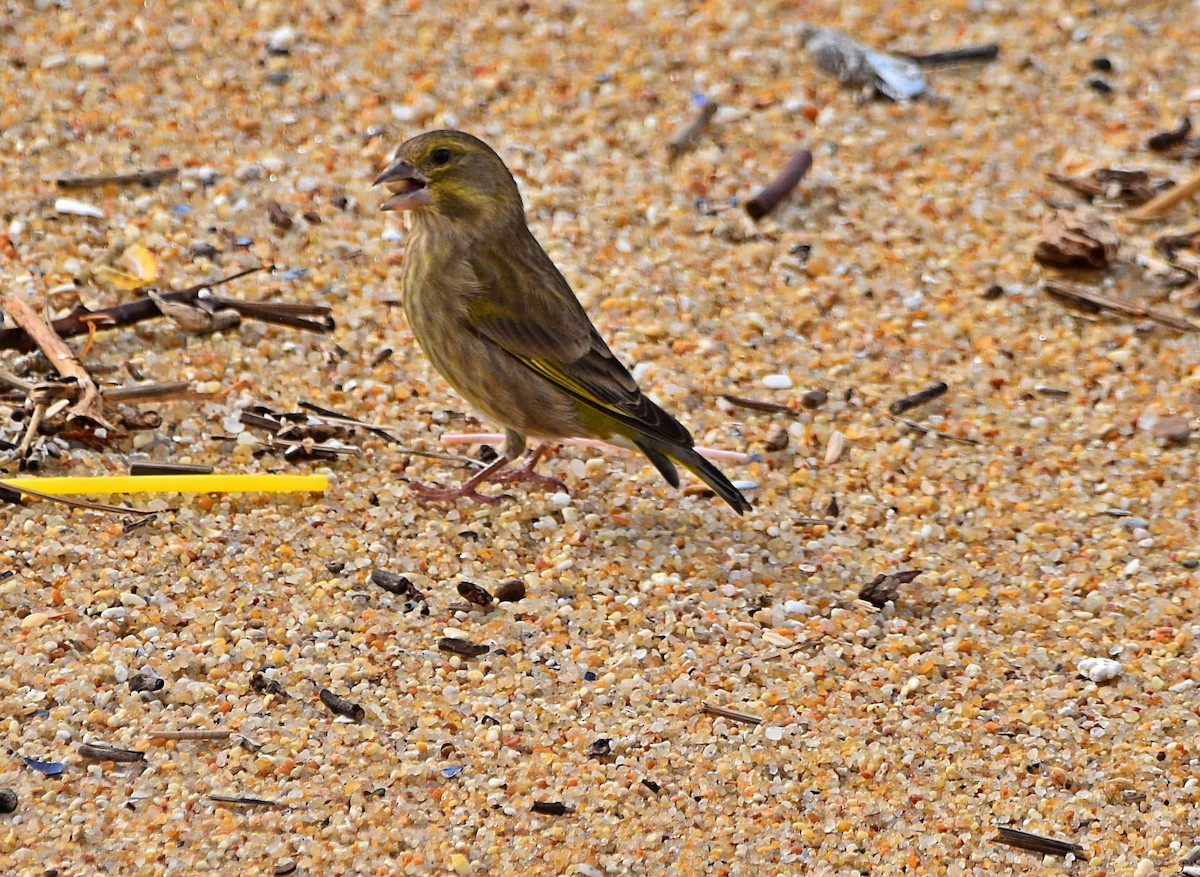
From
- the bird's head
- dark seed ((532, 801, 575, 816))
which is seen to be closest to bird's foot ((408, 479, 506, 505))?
the bird's head

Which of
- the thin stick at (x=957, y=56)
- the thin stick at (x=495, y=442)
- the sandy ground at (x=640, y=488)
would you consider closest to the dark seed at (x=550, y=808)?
the sandy ground at (x=640, y=488)

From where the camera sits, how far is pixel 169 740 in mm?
3709

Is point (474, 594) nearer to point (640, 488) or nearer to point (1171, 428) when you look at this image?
point (640, 488)

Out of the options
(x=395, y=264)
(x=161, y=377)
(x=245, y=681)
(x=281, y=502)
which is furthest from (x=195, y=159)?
(x=245, y=681)

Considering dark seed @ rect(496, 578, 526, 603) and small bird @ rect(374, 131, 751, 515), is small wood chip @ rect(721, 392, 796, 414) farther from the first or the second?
dark seed @ rect(496, 578, 526, 603)

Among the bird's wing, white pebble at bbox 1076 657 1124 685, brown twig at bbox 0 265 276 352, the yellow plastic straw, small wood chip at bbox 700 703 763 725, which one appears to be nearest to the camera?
small wood chip at bbox 700 703 763 725

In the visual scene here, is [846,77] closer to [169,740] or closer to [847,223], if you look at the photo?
[847,223]

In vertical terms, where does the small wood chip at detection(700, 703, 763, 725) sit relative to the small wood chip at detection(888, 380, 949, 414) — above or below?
below

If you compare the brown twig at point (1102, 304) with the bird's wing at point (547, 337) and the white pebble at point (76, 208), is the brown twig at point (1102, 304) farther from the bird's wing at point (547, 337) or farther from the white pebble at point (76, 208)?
the white pebble at point (76, 208)

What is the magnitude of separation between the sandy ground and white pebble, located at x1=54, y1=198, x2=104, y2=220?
3 cm

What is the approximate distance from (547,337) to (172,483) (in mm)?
1215

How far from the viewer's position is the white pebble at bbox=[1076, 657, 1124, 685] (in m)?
4.35

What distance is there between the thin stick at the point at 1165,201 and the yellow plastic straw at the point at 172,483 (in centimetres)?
366

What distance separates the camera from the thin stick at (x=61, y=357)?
474 cm
